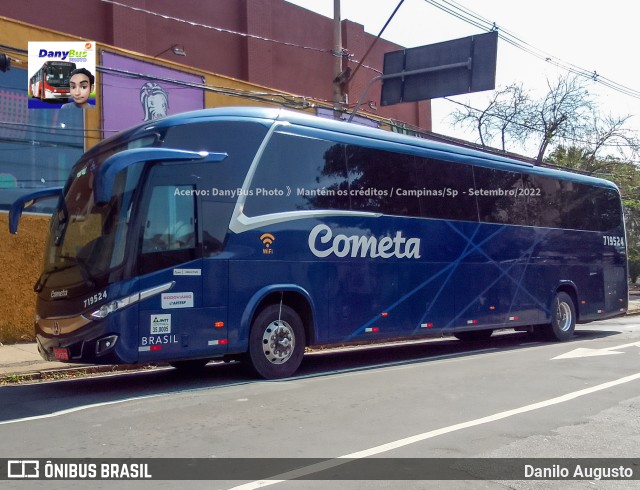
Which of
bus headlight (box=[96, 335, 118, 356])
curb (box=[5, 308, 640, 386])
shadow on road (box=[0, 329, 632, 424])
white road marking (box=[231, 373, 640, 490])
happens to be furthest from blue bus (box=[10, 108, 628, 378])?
white road marking (box=[231, 373, 640, 490])

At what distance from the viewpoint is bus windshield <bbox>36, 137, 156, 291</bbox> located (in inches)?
360

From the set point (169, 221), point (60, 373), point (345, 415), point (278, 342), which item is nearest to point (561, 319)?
point (278, 342)

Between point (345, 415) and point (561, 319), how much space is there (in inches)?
418

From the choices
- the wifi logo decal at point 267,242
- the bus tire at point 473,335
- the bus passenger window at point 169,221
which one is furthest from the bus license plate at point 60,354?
the bus tire at point 473,335

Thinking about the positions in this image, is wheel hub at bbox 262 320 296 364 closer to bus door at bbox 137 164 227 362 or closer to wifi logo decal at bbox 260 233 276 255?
bus door at bbox 137 164 227 362

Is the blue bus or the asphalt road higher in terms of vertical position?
the blue bus

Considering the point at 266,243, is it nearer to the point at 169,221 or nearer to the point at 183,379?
the point at 169,221

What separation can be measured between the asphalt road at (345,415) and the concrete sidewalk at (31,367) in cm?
65

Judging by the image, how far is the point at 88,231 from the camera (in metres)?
9.53

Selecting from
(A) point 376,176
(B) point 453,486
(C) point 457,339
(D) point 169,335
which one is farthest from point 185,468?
(C) point 457,339

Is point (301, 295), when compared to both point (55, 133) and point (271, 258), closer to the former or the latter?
point (271, 258)

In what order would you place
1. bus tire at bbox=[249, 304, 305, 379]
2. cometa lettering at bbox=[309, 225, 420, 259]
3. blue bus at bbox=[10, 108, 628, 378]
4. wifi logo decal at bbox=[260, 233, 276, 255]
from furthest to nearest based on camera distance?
1. cometa lettering at bbox=[309, 225, 420, 259]
2. wifi logo decal at bbox=[260, 233, 276, 255]
3. bus tire at bbox=[249, 304, 305, 379]
4. blue bus at bbox=[10, 108, 628, 378]

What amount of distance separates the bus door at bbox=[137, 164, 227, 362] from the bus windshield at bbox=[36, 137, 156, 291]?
0.92 ft

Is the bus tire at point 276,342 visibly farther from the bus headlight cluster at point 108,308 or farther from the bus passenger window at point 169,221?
the bus headlight cluster at point 108,308
